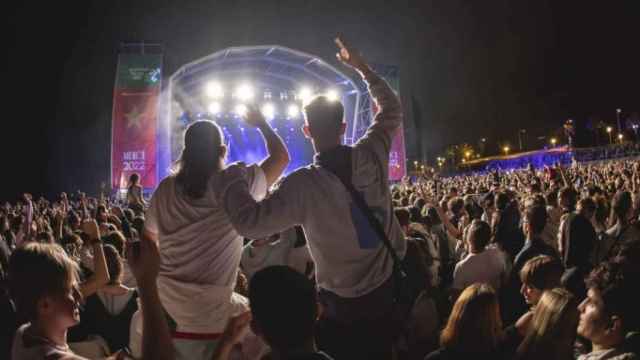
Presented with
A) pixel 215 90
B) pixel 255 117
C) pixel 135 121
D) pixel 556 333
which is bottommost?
pixel 556 333

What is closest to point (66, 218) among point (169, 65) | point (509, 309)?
point (509, 309)

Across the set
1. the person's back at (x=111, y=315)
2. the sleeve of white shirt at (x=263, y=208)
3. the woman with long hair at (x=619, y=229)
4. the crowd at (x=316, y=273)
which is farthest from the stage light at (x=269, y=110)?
the sleeve of white shirt at (x=263, y=208)

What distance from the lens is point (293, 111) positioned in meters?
23.4

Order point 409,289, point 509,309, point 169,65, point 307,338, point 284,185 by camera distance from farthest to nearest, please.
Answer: point 169,65, point 509,309, point 409,289, point 284,185, point 307,338

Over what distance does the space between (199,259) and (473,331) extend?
145 centimetres

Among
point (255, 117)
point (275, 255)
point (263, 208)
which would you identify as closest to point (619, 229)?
point (275, 255)

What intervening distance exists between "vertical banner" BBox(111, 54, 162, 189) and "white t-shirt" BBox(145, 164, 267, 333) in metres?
16.0

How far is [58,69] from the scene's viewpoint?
31891mm

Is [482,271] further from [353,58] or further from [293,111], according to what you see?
[293,111]

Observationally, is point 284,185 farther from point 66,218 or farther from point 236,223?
point 66,218

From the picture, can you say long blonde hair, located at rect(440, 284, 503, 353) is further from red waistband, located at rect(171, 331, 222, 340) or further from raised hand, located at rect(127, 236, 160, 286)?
raised hand, located at rect(127, 236, 160, 286)

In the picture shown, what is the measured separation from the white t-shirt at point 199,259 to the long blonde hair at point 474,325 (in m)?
1.18

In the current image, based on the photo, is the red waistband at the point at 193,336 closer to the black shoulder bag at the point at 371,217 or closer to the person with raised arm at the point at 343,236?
the person with raised arm at the point at 343,236

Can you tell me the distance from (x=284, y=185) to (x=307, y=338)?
2.94 feet
